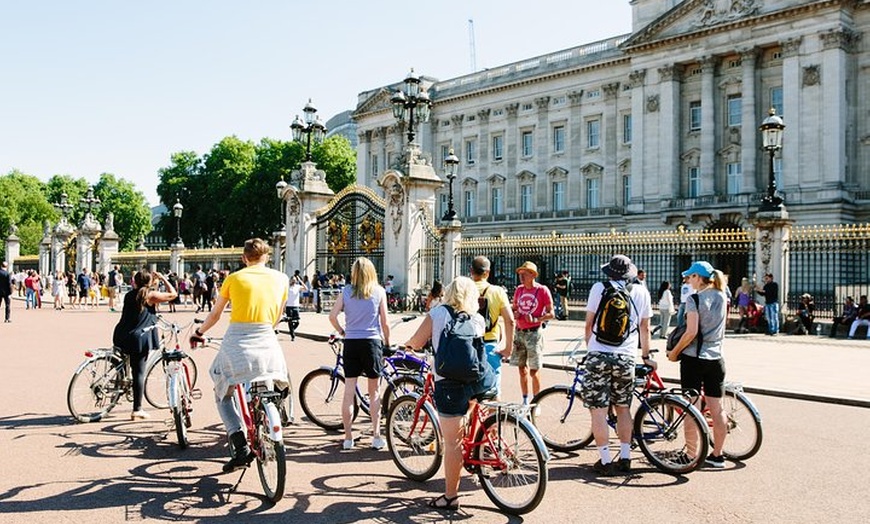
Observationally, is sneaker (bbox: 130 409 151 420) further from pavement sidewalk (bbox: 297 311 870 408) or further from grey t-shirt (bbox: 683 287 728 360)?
pavement sidewalk (bbox: 297 311 870 408)

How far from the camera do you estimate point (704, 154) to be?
47094 mm

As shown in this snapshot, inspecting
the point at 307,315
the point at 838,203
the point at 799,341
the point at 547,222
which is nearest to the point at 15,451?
the point at 799,341

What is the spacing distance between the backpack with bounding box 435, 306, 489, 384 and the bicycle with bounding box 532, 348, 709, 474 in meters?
1.60

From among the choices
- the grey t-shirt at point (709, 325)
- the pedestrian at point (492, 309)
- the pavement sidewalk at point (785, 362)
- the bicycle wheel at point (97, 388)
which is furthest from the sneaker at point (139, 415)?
the pavement sidewalk at point (785, 362)

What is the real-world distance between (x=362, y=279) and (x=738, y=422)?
3.78 metres

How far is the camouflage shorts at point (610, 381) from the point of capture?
261 inches

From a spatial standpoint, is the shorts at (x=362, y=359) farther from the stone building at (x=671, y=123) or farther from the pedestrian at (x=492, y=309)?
the stone building at (x=671, y=123)

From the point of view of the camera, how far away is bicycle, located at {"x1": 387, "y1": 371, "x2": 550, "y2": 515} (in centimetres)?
543

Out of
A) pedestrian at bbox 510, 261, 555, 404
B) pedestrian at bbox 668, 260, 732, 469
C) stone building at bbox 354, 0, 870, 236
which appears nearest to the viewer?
pedestrian at bbox 668, 260, 732, 469

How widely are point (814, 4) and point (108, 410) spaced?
4345 cm

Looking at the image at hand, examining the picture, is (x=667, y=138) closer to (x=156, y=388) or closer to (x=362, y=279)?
(x=156, y=388)

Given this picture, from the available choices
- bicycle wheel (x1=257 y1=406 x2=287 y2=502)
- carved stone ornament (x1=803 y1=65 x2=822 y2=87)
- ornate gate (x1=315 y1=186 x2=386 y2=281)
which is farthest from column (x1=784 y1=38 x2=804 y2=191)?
bicycle wheel (x1=257 y1=406 x2=287 y2=502)

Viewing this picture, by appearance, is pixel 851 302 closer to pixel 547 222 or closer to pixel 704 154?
pixel 704 154

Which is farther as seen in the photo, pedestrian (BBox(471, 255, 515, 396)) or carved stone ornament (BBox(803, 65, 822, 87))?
carved stone ornament (BBox(803, 65, 822, 87))
